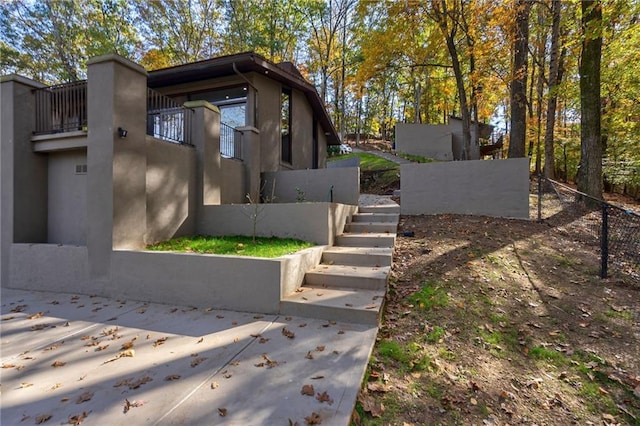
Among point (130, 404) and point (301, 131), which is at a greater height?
point (301, 131)

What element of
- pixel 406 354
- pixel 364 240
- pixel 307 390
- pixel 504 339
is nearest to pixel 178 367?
pixel 307 390

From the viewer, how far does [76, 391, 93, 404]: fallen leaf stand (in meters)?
2.36

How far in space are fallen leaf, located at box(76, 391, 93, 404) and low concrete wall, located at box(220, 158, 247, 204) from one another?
5.20 meters

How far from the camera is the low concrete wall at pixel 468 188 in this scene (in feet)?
23.5

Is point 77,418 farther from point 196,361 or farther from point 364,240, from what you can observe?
point 364,240

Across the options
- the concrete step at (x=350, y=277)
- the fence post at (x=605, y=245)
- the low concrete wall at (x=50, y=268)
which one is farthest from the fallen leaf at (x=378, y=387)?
the low concrete wall at (x=50, y=268)

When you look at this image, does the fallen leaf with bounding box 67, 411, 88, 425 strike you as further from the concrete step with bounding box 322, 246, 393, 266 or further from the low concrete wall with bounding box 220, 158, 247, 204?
the low concrete wall with bounding box 220, 158, 247, 204

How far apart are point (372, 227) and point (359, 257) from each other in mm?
1551

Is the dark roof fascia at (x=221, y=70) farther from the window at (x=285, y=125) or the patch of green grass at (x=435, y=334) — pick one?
the patch of green grass at (x=435, y=334)

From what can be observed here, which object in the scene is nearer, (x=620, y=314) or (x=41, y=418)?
(x=41, y=418)

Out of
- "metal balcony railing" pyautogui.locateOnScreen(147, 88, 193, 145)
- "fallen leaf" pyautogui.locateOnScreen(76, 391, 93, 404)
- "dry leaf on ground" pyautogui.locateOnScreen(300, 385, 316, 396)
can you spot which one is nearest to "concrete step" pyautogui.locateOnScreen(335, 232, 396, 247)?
"dry leaf on ground" pyautogui.locateOnScreen(300, 385, 316, 396)

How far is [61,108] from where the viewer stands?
5.93 meters

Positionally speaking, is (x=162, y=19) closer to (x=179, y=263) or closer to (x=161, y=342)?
(x=179, y=263)

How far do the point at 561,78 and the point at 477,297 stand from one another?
1610 cm
